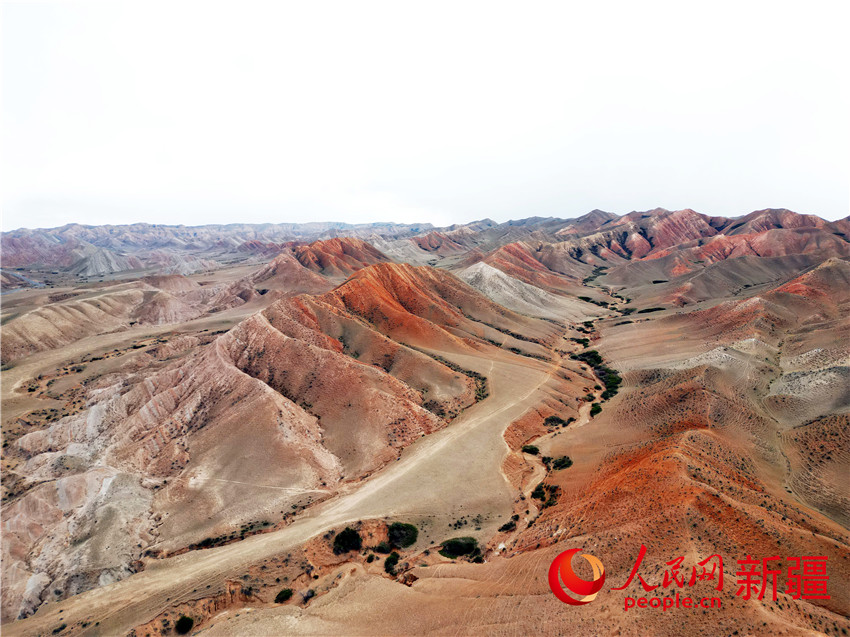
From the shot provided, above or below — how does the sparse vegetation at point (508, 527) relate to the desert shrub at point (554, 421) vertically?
below

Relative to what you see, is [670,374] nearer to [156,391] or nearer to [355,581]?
[355,581]

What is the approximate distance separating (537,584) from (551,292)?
385 feet

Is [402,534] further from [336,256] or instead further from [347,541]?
[336,256]

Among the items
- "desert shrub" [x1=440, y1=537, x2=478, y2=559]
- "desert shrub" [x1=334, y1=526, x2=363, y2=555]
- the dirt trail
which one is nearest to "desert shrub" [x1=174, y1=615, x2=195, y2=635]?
the dirt trail

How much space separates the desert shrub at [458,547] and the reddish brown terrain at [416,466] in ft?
0.90

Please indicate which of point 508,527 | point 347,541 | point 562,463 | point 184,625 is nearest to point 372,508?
point 347,541

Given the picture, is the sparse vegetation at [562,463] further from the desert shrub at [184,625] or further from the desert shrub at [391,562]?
the desert shrub at [184,625]

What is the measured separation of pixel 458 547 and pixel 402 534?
17.4ft

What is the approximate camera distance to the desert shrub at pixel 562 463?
43.0 meters

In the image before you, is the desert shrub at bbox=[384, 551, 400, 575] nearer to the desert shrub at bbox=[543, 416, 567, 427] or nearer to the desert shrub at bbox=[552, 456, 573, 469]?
the desert shrub at bbox=[552, 456, 573, 469]

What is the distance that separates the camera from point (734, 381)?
169 feet

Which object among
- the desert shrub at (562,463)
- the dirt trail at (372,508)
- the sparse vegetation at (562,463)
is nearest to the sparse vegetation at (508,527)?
the dirt trail at (372,508)

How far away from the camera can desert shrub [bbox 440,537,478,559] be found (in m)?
32.0

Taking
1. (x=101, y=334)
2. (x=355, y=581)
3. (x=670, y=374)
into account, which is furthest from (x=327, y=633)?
(x=101, y=334)
